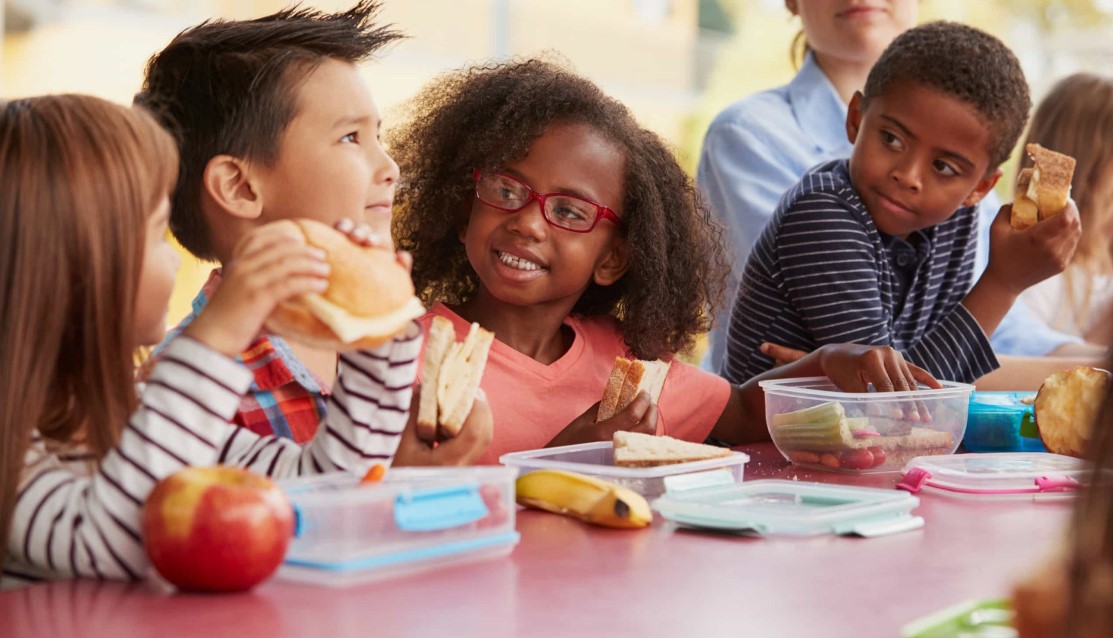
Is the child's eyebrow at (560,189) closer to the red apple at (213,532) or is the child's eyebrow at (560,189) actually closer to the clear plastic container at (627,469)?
the clear plastic container at (627,469)

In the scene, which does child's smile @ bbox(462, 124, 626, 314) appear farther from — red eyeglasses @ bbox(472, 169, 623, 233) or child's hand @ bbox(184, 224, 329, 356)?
child's hand @ bbox(184, 224, 329, 356)

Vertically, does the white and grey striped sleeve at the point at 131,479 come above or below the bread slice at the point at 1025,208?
below

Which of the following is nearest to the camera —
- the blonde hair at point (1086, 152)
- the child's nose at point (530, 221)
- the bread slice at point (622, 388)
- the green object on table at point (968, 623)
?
the green object on table at point (968, 623)

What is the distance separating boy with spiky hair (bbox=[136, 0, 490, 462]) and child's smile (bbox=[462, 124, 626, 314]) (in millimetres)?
256

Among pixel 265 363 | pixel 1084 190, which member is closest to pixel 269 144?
pixel 265 363

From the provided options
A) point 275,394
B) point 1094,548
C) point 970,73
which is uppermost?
point 970,73

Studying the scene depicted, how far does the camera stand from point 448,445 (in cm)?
174

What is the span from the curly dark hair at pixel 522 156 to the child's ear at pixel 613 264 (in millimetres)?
20

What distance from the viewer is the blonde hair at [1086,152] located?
4066 mm

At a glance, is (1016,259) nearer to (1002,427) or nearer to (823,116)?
(1002,427)

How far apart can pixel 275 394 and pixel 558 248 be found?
65 centimetres

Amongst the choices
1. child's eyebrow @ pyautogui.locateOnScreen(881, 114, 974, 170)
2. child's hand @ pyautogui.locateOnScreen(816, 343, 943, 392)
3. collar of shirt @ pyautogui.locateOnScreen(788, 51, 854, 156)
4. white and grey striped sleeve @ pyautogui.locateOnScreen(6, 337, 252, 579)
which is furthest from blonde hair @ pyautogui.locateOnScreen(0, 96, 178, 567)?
collar of shirt @ pyautogui.locateOnScreen(788, 51, 854, 156)

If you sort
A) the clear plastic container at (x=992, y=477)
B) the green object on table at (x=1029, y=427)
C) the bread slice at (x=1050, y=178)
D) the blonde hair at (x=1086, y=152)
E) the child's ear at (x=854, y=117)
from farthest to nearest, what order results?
the blonde hair at (x=1086, y=152)
the child's ear at (x=854, y=117)
the bread slice at (x=1050, y=178)
the green object on table at (x=1029, y=427)
the clear plastic container at (x=992, y=477)

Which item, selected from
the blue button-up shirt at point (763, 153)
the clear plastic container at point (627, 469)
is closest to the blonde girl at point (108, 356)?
the clear plastic container at point (627, 469)
